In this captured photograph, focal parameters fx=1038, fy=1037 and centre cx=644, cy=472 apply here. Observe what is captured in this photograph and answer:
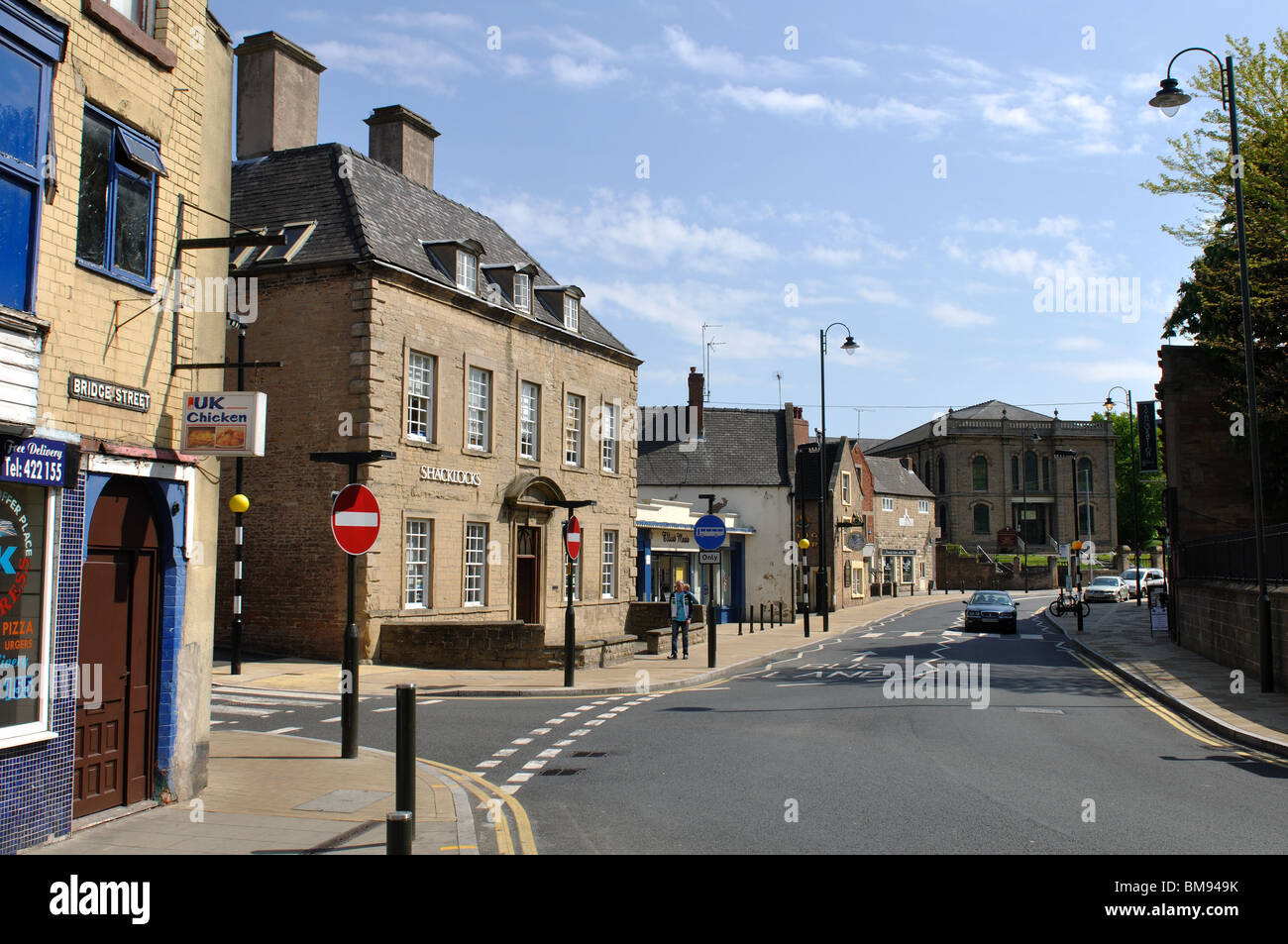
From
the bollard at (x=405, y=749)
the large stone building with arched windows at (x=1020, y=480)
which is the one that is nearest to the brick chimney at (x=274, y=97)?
the bollard at (x=405, y=749)

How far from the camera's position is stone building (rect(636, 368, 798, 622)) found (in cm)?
4638

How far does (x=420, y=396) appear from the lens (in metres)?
24.0

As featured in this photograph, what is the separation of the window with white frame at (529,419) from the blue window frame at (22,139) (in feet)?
66.9

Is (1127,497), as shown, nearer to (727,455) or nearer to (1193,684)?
(727,455)

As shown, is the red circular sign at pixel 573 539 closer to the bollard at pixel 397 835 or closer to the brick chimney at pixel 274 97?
the bollard at pixel 397 835

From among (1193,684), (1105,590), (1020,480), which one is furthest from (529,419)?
(1020,480)

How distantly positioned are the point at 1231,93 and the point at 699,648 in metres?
17.5

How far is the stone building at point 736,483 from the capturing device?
46.4 metres

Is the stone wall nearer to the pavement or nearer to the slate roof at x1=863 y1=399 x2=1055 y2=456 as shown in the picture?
the pavement

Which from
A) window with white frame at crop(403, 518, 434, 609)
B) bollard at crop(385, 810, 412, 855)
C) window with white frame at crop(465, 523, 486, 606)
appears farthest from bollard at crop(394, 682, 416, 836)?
window with white frame at crop(465, 523, 486, 606)

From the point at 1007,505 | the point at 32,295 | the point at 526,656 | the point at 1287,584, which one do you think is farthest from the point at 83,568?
the point at 1007,505

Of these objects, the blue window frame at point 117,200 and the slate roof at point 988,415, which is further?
the slate roof at point 988,415

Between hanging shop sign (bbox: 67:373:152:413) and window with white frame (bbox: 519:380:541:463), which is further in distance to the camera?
window with white frame (bbox: 519:380:541:463)

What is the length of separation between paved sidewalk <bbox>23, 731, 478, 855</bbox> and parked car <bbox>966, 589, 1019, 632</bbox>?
27.6 metres
